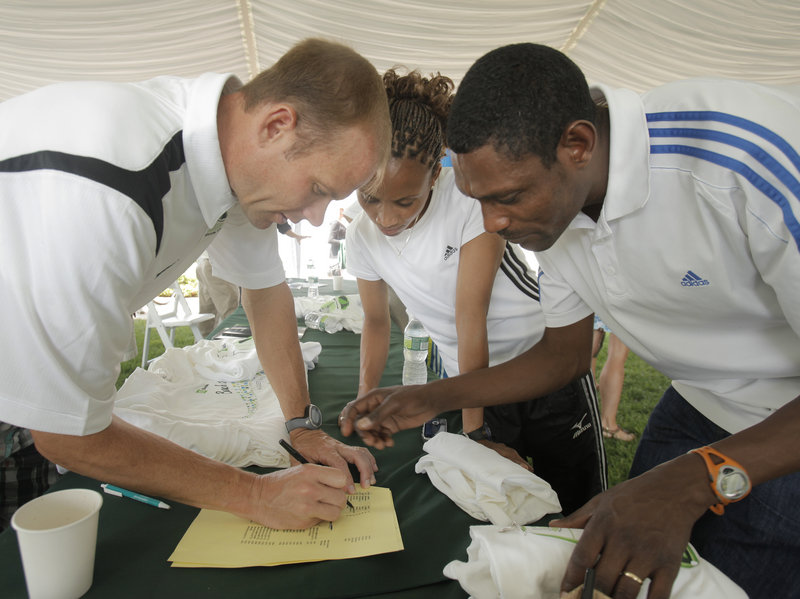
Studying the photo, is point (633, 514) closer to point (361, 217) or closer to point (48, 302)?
point (48, 302)

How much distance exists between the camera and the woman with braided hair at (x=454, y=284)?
160 centimetres

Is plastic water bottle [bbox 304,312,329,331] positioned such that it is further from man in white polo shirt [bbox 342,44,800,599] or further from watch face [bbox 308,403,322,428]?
man in white polo shirt [bbox 342,44,800,599]

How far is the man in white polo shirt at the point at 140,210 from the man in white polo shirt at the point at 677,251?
0.32 metres

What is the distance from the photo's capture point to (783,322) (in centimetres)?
107

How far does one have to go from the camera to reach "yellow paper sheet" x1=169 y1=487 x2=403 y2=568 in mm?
884

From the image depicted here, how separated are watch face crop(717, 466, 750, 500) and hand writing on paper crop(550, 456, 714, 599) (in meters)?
0.02

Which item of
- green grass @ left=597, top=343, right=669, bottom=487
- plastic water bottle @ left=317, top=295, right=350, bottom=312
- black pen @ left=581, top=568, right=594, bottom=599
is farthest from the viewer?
green grass @ left=597, top=343, right=669, bottom=487

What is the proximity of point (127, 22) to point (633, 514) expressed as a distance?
302 inches

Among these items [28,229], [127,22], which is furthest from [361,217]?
[127,22]

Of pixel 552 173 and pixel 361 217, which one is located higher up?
pixel 552 173

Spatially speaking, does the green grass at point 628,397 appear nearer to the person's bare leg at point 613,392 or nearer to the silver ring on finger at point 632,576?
the person's bare leg at point 613,392

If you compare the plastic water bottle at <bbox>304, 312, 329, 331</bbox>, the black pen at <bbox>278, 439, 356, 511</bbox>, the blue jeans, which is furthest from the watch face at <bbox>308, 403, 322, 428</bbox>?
the plastic water bottle at <bbox>304, 312, 329, 331</bbox>

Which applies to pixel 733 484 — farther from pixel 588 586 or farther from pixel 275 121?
pixel 275 121

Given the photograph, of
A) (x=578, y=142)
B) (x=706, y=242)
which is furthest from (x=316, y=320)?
(x=706, y=242)
